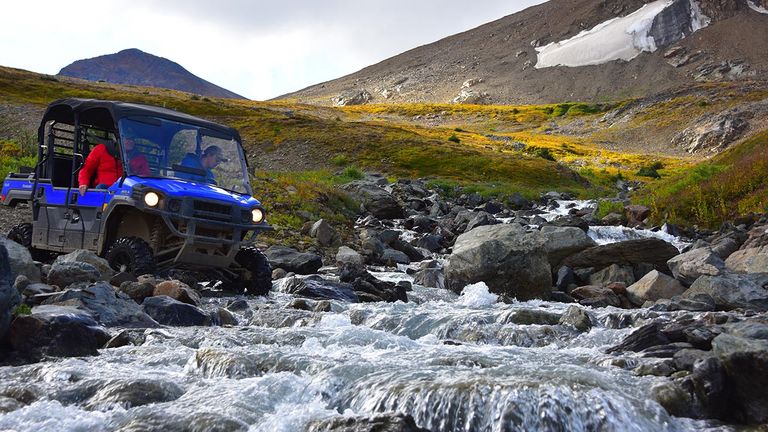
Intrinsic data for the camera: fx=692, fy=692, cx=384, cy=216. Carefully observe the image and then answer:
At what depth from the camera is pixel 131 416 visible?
21.1 feet

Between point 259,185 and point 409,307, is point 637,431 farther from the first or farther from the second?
point 259,185

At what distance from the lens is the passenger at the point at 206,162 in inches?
531

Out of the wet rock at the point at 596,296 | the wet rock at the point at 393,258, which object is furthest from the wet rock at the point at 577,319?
the wet rock at the point at 393,258

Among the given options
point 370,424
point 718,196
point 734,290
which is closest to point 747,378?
point 370,424

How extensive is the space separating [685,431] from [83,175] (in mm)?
11129

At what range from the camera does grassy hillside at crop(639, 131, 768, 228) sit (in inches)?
883

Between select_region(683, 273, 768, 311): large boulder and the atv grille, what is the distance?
328 inches

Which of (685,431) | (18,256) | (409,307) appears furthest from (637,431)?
(18,256)

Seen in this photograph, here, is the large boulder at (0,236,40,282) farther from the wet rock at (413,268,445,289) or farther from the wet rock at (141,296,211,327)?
the wet rock at (413,268,445,289)

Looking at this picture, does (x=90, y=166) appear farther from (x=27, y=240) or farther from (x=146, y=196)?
(x=27, y=240)

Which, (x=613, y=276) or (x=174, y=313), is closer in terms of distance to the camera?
(x=174, y=313)

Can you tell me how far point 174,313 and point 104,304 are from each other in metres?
1.03

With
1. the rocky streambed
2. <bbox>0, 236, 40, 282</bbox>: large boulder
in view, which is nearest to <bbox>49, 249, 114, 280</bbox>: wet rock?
the rocky streambed

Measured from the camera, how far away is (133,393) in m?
6.92
